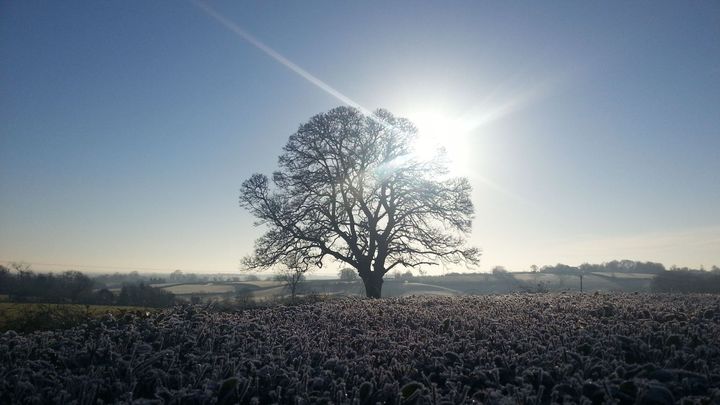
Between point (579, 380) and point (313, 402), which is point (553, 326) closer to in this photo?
point (579, 380)

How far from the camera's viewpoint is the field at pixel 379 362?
3.25 meters

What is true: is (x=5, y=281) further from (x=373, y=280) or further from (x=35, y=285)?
(x=373, y=280)

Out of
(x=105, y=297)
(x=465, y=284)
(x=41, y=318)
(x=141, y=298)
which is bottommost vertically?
(x=465, y=284)

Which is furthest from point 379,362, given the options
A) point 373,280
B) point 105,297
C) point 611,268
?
point 611,268

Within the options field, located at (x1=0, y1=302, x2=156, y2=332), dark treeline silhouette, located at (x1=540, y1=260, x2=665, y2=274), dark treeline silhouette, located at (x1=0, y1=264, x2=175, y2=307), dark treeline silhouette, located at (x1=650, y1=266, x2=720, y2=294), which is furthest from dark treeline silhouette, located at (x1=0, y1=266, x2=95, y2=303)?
dark treeline silhouette, located at (x1=540, y1=260, x2=665, y2=274)

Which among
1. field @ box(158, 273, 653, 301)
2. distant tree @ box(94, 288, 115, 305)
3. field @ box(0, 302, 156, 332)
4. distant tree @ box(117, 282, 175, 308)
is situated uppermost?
field @ box(0, 302, 156, 332)

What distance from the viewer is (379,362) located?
173 inches

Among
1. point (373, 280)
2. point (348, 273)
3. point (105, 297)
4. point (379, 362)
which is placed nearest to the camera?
point (379, 362)

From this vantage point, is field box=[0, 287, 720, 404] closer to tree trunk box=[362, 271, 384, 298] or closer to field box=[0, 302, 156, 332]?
field box=[0, 302, 156, 332]

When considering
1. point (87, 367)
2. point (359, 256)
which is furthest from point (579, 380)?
point (359, 256)

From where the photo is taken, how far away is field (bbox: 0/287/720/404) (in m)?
3.25

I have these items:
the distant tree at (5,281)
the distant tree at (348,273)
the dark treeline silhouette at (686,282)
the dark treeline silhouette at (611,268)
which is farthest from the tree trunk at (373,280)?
the dark treeline silhouette at (611,268)

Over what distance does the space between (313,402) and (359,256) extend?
20605 mm

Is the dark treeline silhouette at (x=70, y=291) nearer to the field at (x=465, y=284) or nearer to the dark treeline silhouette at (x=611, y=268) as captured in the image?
the field at (x=465, y=284)
